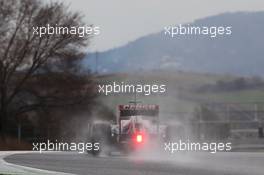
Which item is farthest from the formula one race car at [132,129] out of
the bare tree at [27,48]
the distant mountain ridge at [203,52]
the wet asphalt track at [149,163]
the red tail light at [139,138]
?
the bare tree at [27,48]

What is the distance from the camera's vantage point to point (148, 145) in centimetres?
1916

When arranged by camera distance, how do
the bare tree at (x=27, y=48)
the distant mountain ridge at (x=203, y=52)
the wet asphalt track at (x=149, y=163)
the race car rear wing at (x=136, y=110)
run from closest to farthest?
1. the wet asphalt track at (x=149, y=163)
2. the race car rear wing at (x=136, y=110)
3. the distant mountain ridge at (x=203, y=52)
4. the bare tree at (x=27, y=48)

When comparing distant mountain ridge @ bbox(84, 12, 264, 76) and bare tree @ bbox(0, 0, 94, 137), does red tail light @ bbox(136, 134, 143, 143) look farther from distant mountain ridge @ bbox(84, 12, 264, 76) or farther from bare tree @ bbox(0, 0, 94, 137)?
bare tree @ bbox(0, 0, 94, 137)

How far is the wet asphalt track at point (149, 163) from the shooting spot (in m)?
17.4

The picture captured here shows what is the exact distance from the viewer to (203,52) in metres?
19.3

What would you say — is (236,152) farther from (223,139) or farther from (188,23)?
(188,23)

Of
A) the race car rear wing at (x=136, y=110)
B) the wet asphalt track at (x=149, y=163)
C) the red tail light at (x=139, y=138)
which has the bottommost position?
the wet asphalt track at (x=149, y=163)

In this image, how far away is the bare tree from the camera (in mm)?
19844

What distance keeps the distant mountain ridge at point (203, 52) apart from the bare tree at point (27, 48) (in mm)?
807

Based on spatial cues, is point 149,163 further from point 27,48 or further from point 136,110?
point 27,48

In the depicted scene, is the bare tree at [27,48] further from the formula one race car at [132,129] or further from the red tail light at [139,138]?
the red tail light at [139,138]

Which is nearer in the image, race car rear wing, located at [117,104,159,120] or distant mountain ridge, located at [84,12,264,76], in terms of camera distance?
race car rear wing, located at [117,104,159,120]

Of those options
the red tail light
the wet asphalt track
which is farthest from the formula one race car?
the wet asphalt track

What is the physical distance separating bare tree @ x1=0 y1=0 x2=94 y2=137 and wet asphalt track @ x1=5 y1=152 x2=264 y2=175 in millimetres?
1124
